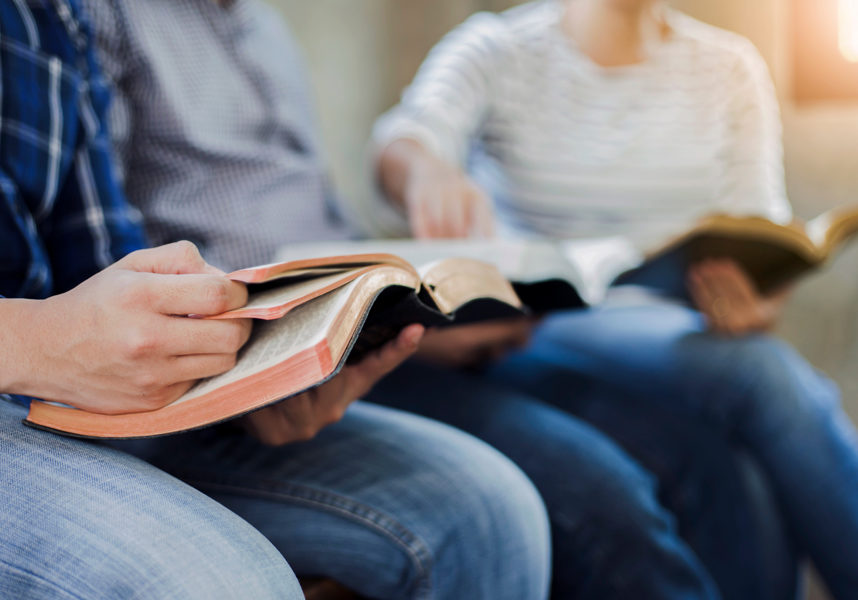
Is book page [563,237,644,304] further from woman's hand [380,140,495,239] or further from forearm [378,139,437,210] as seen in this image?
forearm [378,139,437,210]

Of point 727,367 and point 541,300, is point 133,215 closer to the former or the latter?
point 541,300

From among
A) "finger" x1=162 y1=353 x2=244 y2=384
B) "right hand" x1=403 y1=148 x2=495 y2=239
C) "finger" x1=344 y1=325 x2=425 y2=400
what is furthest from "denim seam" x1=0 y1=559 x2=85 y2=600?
"right hand" x1=403 y1=148 x2=495 y2=239

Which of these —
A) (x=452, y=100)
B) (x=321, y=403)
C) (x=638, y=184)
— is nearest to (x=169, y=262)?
(x=321, y=403)

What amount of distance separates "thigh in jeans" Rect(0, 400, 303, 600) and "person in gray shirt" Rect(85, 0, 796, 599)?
0.38 feet

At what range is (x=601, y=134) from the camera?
107 cm

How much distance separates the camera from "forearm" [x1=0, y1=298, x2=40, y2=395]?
1.24 feet

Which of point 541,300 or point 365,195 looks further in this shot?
point 365,195

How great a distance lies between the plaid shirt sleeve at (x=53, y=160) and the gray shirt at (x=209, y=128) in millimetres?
94

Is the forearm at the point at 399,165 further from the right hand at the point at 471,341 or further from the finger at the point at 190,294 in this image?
the finger at the point at 190,294

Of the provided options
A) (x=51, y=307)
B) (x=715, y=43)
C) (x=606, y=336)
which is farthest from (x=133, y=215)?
(x=715, y=43)

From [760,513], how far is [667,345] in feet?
0.72

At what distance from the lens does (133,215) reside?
1.92 ft

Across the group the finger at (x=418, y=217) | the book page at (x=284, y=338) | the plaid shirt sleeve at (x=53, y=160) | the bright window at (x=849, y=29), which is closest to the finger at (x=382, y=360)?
the book page at (x=284, y=338)

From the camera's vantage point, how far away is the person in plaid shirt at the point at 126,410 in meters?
0.35
